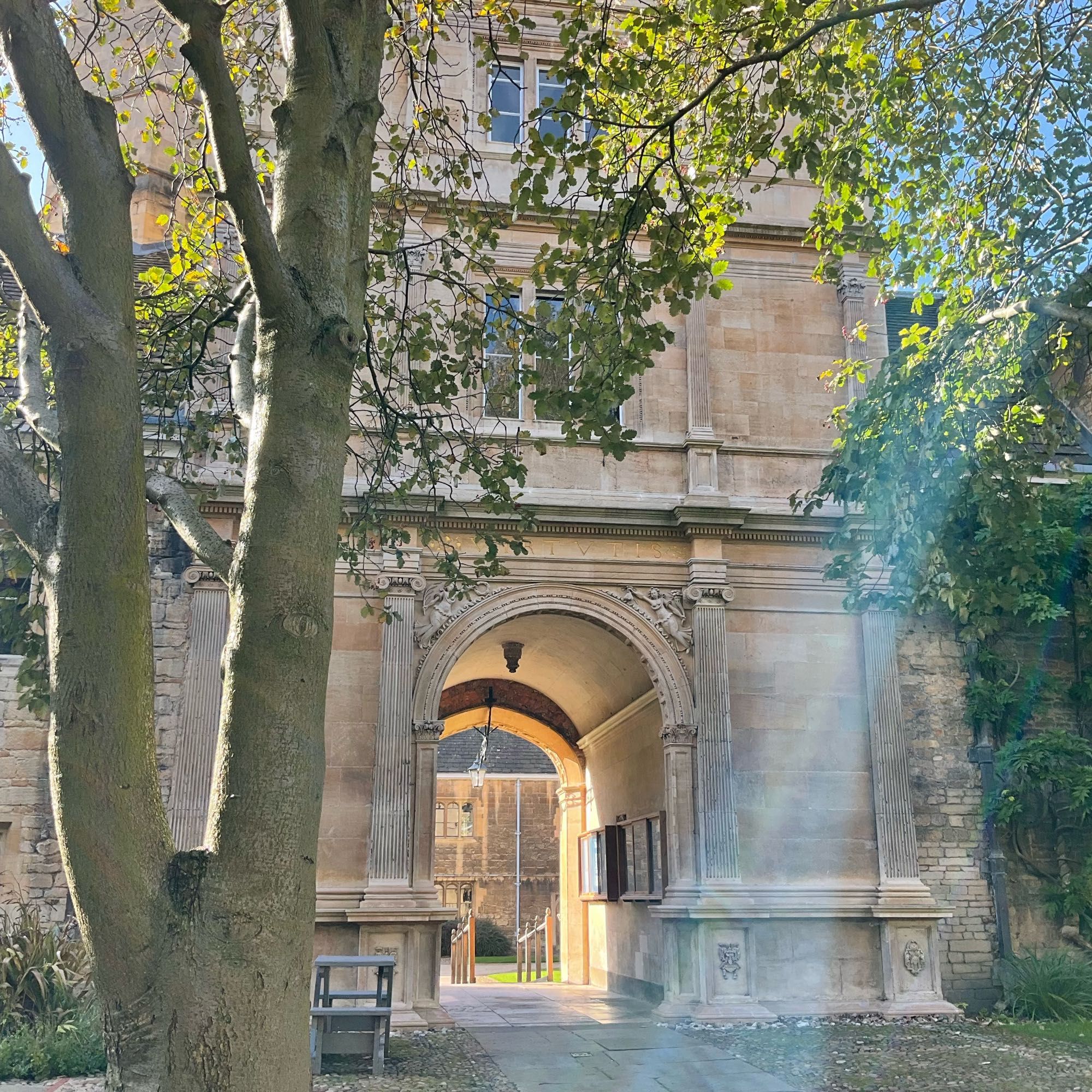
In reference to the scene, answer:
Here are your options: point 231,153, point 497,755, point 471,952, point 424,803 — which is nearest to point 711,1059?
point 424,803

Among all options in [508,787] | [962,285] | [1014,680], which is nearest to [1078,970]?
[1014,680]

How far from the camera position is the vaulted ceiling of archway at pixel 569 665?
494 inches

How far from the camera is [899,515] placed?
9.07 meters

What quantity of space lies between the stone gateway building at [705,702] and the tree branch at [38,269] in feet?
24.2

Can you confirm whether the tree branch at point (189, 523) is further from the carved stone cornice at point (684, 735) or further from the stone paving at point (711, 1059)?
the carved stone cornice at point (684, 735)

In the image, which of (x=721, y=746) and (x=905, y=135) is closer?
(x=905, y=135)

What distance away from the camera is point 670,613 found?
38.3ft

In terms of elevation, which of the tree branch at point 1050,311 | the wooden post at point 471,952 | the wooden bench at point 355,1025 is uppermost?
the tree branch at point 1050,311

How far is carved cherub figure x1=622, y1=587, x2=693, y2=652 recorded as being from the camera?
11641 mm

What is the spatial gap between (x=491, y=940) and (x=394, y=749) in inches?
859

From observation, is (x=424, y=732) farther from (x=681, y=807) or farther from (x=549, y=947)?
(x=549, y=947)

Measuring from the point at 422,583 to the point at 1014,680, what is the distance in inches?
262

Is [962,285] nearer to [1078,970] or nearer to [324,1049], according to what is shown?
[1078,970]

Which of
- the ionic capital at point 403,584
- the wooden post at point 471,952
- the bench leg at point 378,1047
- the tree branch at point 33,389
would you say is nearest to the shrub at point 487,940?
the wooden post at point 471,952
